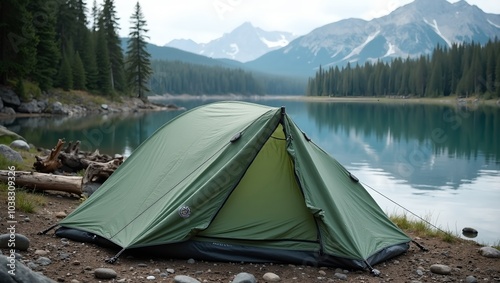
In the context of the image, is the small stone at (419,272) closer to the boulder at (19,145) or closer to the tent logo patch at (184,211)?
the tent logo patch at (184,211)

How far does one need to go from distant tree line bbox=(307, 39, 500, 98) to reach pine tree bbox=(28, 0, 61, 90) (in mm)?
74342

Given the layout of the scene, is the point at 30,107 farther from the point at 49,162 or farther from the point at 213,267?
the point at 213,267

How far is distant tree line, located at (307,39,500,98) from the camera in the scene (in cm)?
9481

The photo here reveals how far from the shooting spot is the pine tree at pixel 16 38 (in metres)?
35.9

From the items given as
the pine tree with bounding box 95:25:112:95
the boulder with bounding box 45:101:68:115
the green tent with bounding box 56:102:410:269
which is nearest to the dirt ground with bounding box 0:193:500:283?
the green tent with bounding box 56:102:410:269

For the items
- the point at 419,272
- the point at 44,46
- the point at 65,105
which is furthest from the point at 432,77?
the point at 419,272

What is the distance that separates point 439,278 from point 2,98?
4233cm

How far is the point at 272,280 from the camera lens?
6.29m

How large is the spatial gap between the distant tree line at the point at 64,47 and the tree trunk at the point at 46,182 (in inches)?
1165

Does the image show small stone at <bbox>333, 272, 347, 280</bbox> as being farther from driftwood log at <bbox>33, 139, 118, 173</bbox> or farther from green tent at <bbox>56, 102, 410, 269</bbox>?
driftwood log at <bbox>33, 139, 118, 173</bbox>

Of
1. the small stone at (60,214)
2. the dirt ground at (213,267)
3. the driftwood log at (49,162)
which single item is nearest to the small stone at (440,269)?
the dirt ground at (213,267)

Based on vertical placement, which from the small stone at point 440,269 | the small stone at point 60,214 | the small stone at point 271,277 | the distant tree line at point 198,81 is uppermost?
the distant tree line at point 198,81

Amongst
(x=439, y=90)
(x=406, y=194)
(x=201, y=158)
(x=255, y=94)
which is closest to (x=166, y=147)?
(x=201, y=158)

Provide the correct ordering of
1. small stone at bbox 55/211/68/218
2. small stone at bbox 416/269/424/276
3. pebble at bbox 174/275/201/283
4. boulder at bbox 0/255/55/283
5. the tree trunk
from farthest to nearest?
the tree trunk, small stone at bbox 55/211/68/218, small stone at bbox 416/269/424/276, pebble at bbox 174/275/201/283, boulder at bbox 0/255/55/283
